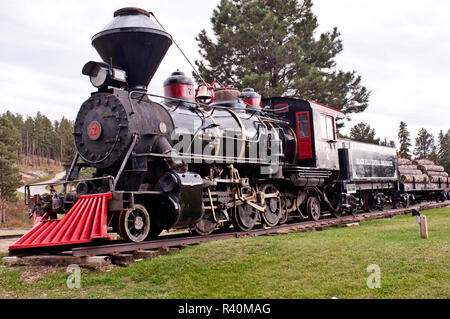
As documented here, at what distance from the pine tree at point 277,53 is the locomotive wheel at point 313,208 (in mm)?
9781

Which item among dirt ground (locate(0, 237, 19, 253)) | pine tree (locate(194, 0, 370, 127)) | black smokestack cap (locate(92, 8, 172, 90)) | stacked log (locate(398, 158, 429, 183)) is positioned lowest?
dirt ground (locate(0, 237, 19, 253))

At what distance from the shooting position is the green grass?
4.91m

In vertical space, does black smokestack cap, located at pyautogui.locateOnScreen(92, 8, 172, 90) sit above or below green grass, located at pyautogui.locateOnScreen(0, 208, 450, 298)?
above

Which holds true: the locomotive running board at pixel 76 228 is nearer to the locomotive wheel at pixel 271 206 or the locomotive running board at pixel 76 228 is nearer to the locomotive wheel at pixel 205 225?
the locomotive wheel at pixel 205 225

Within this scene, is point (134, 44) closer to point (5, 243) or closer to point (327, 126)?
point (5, 243)

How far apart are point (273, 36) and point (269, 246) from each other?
18810 mm

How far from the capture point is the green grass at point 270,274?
4.91 meters

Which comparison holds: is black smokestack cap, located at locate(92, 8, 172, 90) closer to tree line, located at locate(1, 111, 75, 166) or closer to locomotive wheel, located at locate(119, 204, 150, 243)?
locomotive wheel, located at locate(119, 204, 150, 243)

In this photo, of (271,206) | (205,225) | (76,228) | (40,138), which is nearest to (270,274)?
(76,228)

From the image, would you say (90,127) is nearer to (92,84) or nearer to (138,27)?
(92,84)

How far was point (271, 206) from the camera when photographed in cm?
1153

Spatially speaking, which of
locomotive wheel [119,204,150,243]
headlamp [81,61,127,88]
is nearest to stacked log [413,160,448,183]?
locomotive wheel [119,204,150,243]

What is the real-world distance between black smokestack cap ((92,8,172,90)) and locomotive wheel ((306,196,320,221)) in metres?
6.74

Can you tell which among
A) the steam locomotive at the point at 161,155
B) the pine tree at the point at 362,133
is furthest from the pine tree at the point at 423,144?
the steam locomotive at the point at 161,155
